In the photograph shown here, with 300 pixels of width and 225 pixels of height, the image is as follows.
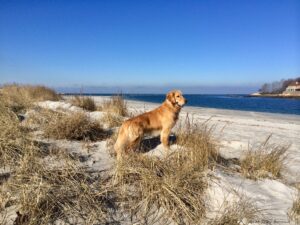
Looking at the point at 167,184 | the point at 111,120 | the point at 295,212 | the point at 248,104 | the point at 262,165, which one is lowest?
the point at 248,104

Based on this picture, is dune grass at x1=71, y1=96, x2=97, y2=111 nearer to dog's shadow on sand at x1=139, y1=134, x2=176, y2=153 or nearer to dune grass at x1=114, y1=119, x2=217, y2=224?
dog's shadow on sand at x1=139, y1=134, x2=176, y2=153

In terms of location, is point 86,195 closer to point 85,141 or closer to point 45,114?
point 85,141

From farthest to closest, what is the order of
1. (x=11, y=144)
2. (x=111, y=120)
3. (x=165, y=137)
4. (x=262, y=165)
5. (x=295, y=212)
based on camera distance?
(x=111, y=120) < (x=165, y=137) < (x=262, y=165) < (x=11, y=144) < (x=295, y=212)

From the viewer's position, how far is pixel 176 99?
232 inches

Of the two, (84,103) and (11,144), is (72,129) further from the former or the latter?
(84,103)

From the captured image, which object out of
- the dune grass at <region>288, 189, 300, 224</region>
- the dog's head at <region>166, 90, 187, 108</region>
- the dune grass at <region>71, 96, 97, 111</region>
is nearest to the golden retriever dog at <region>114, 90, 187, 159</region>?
A: the dog's head at <region>166, 90, 187, 108</region>

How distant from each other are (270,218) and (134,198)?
1446 mm

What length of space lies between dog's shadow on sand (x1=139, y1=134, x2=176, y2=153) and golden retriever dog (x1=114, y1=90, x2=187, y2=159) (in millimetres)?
228

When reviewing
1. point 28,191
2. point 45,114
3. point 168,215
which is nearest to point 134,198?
point 168,215

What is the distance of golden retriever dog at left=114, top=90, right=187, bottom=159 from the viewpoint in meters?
5.17

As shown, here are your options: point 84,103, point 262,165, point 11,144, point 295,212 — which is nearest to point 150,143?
point 262,165

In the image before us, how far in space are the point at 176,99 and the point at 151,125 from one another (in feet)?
2.43

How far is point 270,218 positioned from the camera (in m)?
3.12

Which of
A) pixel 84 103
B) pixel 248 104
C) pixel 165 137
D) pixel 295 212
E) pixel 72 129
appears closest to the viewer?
pixel 295 212
